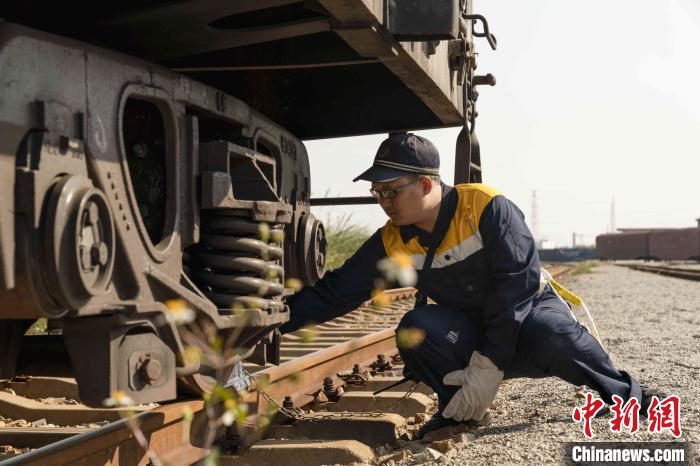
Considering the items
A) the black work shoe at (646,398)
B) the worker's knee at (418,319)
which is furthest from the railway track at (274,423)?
the black work shoe at (646,398)

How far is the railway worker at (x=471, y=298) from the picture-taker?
3.36 meters

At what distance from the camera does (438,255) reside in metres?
3.54

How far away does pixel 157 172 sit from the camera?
9.32ft

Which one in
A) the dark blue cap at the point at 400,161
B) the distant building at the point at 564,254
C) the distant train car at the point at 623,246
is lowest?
the distant building at the point at 564,254

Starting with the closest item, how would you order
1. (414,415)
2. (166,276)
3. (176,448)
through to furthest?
(166,276) < (176,448) < (414,415)

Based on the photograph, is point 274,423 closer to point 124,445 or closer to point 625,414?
point 124,445

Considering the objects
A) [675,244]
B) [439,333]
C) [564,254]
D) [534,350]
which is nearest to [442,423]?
[439,333]

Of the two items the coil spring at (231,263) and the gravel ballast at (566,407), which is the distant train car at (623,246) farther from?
the coil spring at (231,263)

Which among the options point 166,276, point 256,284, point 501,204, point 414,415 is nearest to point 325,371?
Result: point 414,415

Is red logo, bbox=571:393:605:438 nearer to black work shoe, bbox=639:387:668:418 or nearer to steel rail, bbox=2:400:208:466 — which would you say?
black work shoe, bbox=639:387:668:418

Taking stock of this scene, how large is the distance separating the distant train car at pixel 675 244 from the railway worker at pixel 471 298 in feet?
155

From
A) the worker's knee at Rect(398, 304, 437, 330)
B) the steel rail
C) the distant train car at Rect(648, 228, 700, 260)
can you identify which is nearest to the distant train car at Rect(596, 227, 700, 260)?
the distant train car at Rect(648, 228, 700, 260)

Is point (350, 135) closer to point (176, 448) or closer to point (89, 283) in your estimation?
point (176, 448)

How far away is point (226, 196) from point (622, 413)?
1.74 metres
